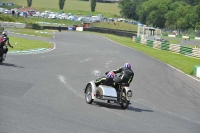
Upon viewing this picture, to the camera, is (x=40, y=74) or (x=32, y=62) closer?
(x=40, y=74)

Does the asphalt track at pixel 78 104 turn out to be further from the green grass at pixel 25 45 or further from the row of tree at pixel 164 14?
the row of tree at pixel 164 14

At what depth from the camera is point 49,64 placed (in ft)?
87.2

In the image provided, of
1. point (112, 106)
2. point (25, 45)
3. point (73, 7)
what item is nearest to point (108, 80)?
point (112, 106)

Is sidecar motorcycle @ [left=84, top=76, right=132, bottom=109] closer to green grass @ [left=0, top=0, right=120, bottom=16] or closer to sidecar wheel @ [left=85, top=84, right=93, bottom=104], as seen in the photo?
sidecar wheel @ [left=85, top=84, right=93, bottom=104]

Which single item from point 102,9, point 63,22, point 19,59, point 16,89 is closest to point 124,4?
point 102,9

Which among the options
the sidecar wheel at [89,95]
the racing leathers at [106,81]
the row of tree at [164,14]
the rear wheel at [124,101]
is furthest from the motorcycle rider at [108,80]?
the row of tree at [164,14]

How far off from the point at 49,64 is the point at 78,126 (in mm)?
15871

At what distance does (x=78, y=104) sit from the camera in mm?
14656

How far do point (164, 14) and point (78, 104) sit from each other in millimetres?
128186

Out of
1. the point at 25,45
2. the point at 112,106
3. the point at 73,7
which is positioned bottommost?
the point at 112,106

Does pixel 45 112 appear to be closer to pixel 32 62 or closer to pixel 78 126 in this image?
pixel 78 126

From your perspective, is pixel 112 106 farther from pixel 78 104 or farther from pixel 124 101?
pixel 78 104

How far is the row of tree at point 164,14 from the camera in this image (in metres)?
130

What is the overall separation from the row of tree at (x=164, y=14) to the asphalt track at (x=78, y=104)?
10285cm
